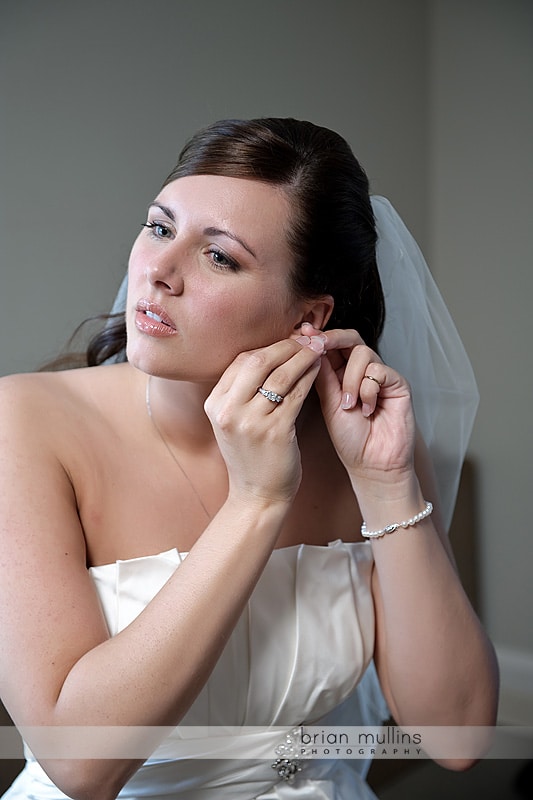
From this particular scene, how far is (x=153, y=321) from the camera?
2.51ft

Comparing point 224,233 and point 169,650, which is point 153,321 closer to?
point 224,233

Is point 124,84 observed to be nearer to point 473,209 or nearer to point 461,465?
point 473,209

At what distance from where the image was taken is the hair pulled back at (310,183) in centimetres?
82

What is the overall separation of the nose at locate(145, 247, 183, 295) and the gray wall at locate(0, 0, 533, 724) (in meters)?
0.26

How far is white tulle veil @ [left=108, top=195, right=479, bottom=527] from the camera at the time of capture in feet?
3.24

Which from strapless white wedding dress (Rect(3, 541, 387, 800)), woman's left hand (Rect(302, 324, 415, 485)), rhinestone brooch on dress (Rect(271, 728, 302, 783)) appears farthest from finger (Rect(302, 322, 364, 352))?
rhinestone brooch on dress (Rect(271, 728, 302, 783))

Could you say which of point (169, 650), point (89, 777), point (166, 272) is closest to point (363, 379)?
point (166, 272)

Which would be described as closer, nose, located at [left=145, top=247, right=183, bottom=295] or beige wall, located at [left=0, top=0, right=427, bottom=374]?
nose, located at [left=145, top=247, right=183, bottom=295]

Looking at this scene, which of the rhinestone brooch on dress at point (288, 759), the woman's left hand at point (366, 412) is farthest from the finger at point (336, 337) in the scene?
the rhinestone brooch on dress at point (288, 759)

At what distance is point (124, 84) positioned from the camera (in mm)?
967

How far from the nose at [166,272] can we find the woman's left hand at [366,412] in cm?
15

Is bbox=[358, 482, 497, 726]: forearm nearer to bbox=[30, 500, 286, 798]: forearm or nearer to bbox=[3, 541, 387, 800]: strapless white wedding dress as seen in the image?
bbox=[3, 541, 387, 800]: strapless white wedding dress

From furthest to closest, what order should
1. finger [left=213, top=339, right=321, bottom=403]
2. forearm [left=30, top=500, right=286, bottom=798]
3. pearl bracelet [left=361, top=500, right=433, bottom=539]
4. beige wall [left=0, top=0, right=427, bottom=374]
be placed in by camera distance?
beige wall [left=0, top=0, right=427, bottom=374] → pearl bracelet [left=361, top=500, right=433, bottom=539] → finger [left=213, top=339, right=321, bottom=403] → forearm [left=30, top=500, right=286, bottom=798]

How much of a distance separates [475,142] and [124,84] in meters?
0.50
